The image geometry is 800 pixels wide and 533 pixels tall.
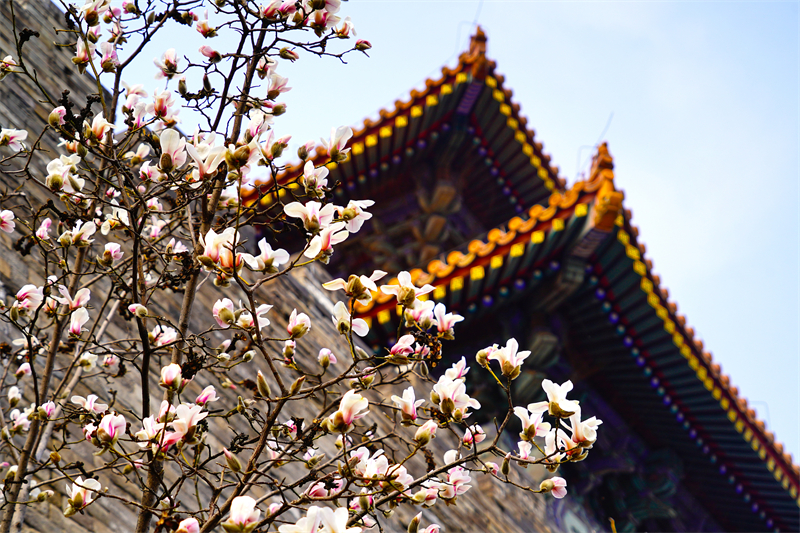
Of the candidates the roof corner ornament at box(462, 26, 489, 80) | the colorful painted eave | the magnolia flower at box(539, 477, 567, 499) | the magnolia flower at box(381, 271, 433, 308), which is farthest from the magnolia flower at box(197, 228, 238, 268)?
the roof corner ornament at box(462, 26, 489, 80)

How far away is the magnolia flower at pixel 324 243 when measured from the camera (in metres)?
1.53

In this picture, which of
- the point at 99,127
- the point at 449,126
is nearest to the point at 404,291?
the point at 99,127

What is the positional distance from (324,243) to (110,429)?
0.55 metres

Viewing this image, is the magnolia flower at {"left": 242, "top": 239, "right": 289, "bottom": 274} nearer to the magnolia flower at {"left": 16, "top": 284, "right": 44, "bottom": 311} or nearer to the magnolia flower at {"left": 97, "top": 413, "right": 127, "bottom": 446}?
the magnolia flower at {"left": 97, "top": 413, "right": 127, "bottom": 446}

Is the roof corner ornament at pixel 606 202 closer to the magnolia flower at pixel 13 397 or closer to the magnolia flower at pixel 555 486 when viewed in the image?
the magnolia flower at pixel 555 486

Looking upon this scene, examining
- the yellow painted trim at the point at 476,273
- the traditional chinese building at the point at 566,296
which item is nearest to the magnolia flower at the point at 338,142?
the traditional chinese building at the point at 566,296

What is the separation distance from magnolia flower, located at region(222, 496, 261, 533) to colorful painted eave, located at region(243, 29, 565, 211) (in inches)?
237

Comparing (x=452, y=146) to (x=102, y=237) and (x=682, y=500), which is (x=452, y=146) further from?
(x=102, y=237)

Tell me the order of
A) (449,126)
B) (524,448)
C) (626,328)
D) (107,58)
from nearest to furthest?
(524,448) < (107,58) < (626,328) < (449,126)

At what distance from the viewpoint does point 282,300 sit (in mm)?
4172

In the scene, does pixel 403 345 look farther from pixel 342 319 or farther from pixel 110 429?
pixel 110 429

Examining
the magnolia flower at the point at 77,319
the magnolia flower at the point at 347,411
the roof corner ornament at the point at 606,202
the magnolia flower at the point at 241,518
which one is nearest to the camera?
the magnolia flower at the point at 241,518

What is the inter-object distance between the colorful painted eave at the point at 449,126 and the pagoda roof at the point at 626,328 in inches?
70.0

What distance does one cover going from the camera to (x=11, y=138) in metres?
1.91
